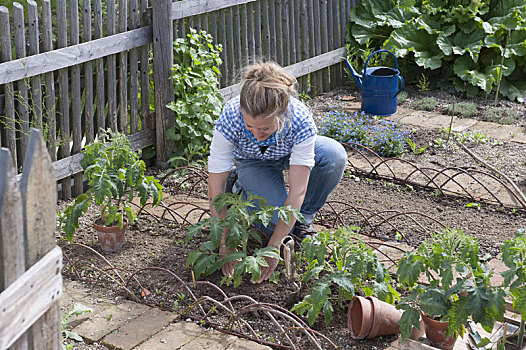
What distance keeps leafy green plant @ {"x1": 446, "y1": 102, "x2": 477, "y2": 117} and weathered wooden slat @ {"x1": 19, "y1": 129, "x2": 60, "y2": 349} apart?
18.4ft

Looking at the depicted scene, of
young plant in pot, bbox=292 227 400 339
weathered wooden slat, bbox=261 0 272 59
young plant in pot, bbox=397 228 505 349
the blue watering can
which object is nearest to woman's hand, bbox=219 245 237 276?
young plant in pot, bbox=292 227 400 339

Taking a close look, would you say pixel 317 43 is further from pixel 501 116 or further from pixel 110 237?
pixel 110 237

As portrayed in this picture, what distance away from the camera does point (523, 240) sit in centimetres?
268

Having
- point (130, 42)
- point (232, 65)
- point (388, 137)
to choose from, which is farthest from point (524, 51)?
point (130, 42)

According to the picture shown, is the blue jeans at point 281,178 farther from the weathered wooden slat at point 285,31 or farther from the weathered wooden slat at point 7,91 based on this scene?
the weathered wooden slat at point 285,31

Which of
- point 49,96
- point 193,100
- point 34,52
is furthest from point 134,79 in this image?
point 34,52

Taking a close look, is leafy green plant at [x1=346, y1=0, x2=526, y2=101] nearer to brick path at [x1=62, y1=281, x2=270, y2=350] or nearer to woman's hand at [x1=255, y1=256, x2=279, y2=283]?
woman's hand at [x1=255, y1=256, x2=279, y2=283]

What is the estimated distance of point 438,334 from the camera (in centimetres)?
295

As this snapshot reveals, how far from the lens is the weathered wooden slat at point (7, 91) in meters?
4.23

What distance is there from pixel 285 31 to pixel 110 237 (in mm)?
3701

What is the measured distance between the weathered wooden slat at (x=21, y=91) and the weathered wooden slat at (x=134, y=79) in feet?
3.15

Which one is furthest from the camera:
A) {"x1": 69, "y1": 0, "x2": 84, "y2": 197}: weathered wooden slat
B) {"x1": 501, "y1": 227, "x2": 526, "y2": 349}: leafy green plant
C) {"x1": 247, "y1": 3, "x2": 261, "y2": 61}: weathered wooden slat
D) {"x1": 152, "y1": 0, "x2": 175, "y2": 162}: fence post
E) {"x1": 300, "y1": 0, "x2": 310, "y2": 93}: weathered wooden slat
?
{"x1": 300, "y1": 0, "x2": 310, "y2": 93}: weathered wooden slat

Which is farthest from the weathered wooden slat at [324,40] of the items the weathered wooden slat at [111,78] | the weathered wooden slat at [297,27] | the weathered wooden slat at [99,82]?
the weathered wooden slat at [99,82]

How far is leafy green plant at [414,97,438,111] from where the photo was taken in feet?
23.5
